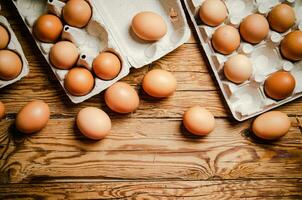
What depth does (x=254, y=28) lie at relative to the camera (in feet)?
3.42

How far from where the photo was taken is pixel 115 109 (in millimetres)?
1032

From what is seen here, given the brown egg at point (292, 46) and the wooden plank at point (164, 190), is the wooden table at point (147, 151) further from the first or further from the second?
the brown egg at point (292, 46)

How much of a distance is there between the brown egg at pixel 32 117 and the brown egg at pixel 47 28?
17 centimetres

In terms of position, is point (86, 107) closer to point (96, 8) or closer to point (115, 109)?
point (115, 109)

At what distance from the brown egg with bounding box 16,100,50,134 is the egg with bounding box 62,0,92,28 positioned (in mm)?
227

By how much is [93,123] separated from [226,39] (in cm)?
41

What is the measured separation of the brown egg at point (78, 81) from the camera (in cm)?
99

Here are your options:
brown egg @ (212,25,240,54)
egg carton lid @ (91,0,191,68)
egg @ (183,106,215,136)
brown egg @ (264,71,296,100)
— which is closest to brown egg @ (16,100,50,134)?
egg carton lid @ (91,0,191,68)

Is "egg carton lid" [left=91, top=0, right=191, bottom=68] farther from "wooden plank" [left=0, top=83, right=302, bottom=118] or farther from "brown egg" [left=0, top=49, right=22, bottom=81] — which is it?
"brown egg" [left=0, top=49, right=22, bottom=81]

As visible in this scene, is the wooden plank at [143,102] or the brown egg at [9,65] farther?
the wooden plank at [143,102]

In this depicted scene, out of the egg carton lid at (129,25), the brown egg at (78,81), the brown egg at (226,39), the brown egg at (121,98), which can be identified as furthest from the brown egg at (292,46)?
the brown egg at (78,81)

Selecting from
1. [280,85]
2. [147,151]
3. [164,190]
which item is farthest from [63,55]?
[280,85]

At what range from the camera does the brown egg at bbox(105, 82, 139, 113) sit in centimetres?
101

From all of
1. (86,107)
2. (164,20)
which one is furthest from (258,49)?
(86,107)
